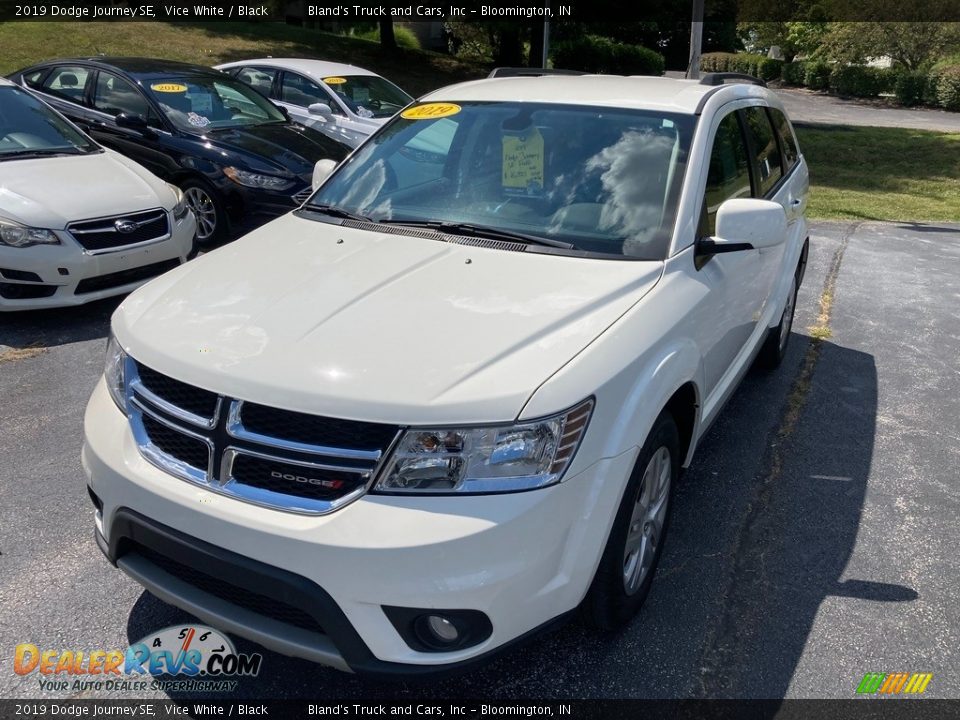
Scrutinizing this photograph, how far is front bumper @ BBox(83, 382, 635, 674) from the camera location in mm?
2230

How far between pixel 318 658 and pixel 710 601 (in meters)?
1.59

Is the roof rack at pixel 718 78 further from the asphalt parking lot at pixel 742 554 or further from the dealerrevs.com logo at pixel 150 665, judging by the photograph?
the dealerrevs.com logo at pixel 150 665

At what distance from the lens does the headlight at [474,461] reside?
231cm

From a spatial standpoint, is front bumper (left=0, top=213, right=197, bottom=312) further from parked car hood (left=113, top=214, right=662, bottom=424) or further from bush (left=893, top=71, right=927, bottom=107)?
bush (left=893, top=71, right=927, bottom=107)

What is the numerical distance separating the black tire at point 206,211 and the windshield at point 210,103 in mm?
617

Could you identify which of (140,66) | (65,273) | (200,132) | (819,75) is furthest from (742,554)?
(819,75)

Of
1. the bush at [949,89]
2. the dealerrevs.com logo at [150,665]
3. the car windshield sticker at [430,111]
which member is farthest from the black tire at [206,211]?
the bush at [949,89]

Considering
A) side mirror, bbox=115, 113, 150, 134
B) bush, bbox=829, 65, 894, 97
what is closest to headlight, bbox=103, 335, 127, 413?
side mirror, bbox=115, 113, 150, 134

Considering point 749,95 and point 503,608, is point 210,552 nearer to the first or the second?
point 503,608

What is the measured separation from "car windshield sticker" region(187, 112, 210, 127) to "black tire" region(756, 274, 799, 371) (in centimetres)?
557

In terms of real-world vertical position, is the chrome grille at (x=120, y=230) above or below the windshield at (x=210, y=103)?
below

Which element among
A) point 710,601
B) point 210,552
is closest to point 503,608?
point 210,552

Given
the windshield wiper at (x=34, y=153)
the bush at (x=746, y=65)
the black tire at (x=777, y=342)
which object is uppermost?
the bush at (x=746, y=65)

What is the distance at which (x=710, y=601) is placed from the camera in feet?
10.6
